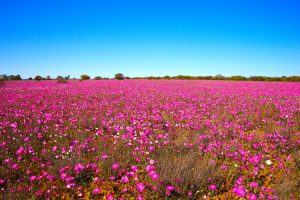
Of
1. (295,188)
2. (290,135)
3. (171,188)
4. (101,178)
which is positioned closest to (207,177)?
(171,188)

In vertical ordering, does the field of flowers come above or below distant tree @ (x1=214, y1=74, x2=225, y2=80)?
below

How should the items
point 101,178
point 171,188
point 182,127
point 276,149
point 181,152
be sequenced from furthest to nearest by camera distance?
1. point 182,127
2. point 276,149
3. point 181,152
4. point 101,178
5. point 171,188

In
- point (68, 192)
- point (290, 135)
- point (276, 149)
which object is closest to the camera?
point (68, 192)

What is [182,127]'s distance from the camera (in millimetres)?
5230

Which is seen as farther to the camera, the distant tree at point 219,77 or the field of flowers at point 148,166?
the distant tree at point 219,77

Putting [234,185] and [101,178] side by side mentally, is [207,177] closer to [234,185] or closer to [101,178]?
[234,185]

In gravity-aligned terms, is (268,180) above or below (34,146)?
below

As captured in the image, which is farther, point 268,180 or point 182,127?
point 182,127

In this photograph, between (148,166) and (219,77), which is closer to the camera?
(148,166)

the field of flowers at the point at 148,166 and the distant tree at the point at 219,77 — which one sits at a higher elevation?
the distant tree at the point at 219,77

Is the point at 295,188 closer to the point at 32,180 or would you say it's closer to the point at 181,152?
the point at 181,152

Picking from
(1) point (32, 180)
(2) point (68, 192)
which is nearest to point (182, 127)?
(2) point (68, 192)

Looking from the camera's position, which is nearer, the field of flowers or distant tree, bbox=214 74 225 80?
the field of flowers

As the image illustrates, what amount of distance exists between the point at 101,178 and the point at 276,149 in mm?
3984
